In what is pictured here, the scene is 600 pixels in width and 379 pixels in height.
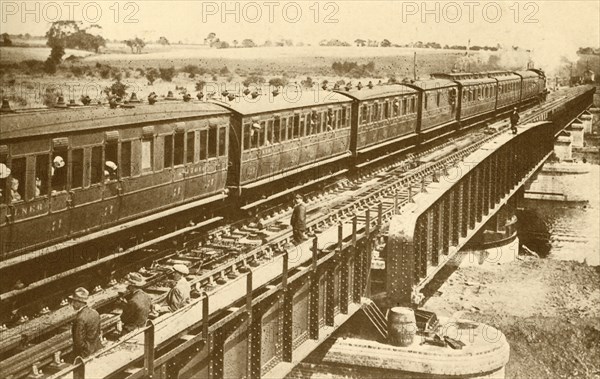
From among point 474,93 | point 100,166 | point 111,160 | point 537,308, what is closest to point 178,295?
point 100,166

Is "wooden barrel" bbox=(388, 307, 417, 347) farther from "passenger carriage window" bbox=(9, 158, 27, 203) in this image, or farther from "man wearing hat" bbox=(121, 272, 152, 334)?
"passenger carriage window" bbox=(9, 158, 27, 203)

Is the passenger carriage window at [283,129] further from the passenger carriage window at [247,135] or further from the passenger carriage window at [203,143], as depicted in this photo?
the passenger carriage window at [203,143]

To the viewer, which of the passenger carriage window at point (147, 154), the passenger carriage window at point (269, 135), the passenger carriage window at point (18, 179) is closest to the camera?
the passenger carriage window at point (18, 179)

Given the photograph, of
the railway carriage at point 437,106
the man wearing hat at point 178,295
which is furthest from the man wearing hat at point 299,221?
the railway carriage at point 437,106

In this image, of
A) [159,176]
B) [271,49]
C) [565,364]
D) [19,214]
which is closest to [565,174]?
[565,364]

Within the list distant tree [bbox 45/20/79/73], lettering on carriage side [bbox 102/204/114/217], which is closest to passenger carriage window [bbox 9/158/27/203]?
lettering on carriage side [bbox 102/204/114/217]

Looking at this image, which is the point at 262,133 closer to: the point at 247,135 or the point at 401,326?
the point at 247,135
